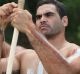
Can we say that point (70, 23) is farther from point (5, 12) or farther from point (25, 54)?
point (5, 12)

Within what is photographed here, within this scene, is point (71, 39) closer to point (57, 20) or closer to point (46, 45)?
point (57, 20)

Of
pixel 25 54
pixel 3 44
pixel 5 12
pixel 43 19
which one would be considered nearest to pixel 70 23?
pixel 43 19

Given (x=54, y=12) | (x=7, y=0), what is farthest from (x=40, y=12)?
(x=7, y=0)

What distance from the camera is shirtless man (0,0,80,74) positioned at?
4309 millimetres

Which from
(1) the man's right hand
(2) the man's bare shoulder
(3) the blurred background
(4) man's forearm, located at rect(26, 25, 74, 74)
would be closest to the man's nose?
(2) the man's bare shoulder

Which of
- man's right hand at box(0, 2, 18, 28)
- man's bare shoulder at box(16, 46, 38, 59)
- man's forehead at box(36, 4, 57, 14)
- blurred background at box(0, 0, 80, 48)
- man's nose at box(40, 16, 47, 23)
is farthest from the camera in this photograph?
blurred background at box(0, 0, 80, 48)

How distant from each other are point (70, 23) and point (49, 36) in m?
4.39

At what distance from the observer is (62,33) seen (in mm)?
5898

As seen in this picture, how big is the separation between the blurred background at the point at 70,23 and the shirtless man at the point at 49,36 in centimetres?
309

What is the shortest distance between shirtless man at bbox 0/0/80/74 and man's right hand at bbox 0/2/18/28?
240 mm

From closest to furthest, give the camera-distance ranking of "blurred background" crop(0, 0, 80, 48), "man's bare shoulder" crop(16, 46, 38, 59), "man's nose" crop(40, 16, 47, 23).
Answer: "man's bare shoulder" crop(16, 46, 38, 59) → "man's nose" crop(40, 16, 47, 23) → "blurred background" crop(0, 0, 80, 48)

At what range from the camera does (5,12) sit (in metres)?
4.73

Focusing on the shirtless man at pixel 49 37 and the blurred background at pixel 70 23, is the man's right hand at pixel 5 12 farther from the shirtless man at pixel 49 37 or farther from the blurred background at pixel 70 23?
the blurred background at pixel 70 23

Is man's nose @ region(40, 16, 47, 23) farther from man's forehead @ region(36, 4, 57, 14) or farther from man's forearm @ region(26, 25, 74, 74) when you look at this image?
man's forearm @ region(26, 25, 74, 74)
